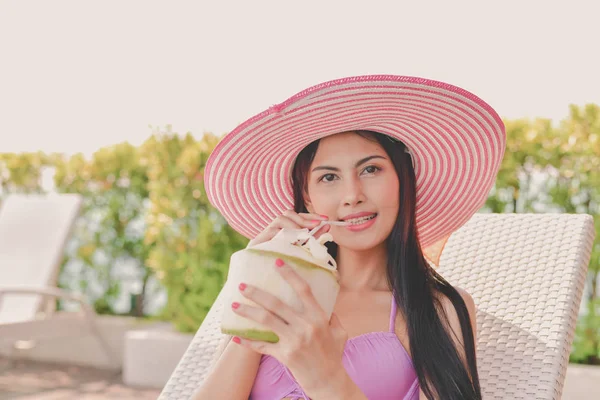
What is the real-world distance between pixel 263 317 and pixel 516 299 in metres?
1.21

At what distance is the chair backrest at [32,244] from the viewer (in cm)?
494

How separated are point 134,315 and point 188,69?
3.49m

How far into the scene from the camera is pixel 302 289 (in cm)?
118

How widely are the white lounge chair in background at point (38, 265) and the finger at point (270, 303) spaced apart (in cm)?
367

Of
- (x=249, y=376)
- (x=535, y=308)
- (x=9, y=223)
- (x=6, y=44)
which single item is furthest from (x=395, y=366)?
(x=6, y=44)

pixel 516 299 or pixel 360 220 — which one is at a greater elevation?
pixel 360 220

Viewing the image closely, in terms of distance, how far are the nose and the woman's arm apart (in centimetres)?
44

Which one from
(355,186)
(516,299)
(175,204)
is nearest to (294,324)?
(355,186)

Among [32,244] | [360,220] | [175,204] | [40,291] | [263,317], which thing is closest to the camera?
[263,317]

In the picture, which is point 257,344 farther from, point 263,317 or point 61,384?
point 61,384

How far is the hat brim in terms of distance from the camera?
1.72 meters

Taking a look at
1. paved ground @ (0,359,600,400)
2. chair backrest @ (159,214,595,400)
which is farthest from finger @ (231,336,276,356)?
paved ground @ (0,359,600,400)

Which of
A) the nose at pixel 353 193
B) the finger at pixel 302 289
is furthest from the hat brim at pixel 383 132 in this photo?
the finger at pixel 302 289

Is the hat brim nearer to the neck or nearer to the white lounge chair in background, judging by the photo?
the neck
